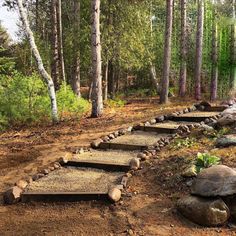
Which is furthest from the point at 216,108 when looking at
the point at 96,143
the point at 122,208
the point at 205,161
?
the point at 122,208

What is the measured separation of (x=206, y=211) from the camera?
5328mm

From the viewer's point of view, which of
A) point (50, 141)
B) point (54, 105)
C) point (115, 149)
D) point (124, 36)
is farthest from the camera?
point (124, 36)

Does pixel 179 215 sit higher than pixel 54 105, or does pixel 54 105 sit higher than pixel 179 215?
pixel 54 105

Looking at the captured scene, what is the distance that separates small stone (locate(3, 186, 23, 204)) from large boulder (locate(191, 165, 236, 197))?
2954mm

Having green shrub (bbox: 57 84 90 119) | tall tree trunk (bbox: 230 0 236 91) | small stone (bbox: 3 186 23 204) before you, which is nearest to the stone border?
small stone (bbox: 3 186 23 204)

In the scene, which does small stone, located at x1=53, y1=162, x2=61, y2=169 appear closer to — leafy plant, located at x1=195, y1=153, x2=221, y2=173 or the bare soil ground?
the bare soil ground

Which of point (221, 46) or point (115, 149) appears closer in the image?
point (115, 149)

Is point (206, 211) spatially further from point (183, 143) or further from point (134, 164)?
point (183, 143)

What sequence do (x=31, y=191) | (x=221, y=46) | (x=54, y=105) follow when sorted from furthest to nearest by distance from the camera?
(x=221, y=46)
(x=54, y=105)
(x=31, y=191)

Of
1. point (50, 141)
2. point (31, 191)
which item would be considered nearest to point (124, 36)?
point (50, 141)

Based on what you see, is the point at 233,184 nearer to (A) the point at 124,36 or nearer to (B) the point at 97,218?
(B) the point at 97,218

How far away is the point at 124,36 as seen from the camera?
19.7 m

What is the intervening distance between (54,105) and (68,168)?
5024 millimetres

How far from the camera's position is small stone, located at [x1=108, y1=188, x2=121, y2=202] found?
598 cm
